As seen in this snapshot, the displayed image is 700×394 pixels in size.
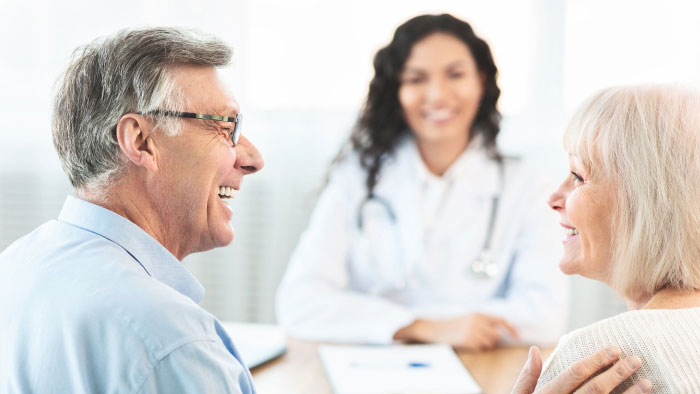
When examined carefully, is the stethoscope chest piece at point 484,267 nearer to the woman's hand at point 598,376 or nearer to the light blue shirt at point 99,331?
the woman's hand at point 598,376

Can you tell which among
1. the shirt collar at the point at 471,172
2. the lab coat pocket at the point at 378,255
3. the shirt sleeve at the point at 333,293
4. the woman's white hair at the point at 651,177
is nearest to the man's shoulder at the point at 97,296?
the woman's white hair at the point at 651,177

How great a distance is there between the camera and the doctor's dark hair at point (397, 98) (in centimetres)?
226

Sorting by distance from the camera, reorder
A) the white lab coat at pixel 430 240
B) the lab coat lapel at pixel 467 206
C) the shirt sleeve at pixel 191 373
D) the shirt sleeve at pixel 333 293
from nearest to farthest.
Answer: the shirt sleeve at pixel 191 373 → the shirt sleeve at pixel 333 293 → the white lab coat at pixel 430 240 → the lab coat lapel at pixel 467 206

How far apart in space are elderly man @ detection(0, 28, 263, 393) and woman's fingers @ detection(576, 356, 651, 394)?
18.5 inches

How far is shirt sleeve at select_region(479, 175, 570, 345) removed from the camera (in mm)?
1859

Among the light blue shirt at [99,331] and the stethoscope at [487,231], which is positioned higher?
the light blue shirt at [99,331]

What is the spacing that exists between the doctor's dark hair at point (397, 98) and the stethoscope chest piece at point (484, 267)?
34cm

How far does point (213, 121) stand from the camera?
1137 millimetres

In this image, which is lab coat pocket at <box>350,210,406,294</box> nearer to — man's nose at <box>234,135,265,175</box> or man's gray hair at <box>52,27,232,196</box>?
man's nose at <box>234,135,265,175</box>

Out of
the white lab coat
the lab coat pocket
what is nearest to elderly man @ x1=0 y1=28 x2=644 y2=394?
the white lab coat

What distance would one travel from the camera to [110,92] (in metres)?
1.04

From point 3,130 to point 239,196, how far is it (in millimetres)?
984

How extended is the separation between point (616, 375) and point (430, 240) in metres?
1.25

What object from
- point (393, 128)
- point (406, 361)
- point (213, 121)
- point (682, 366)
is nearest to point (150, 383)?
point (213, 121)
